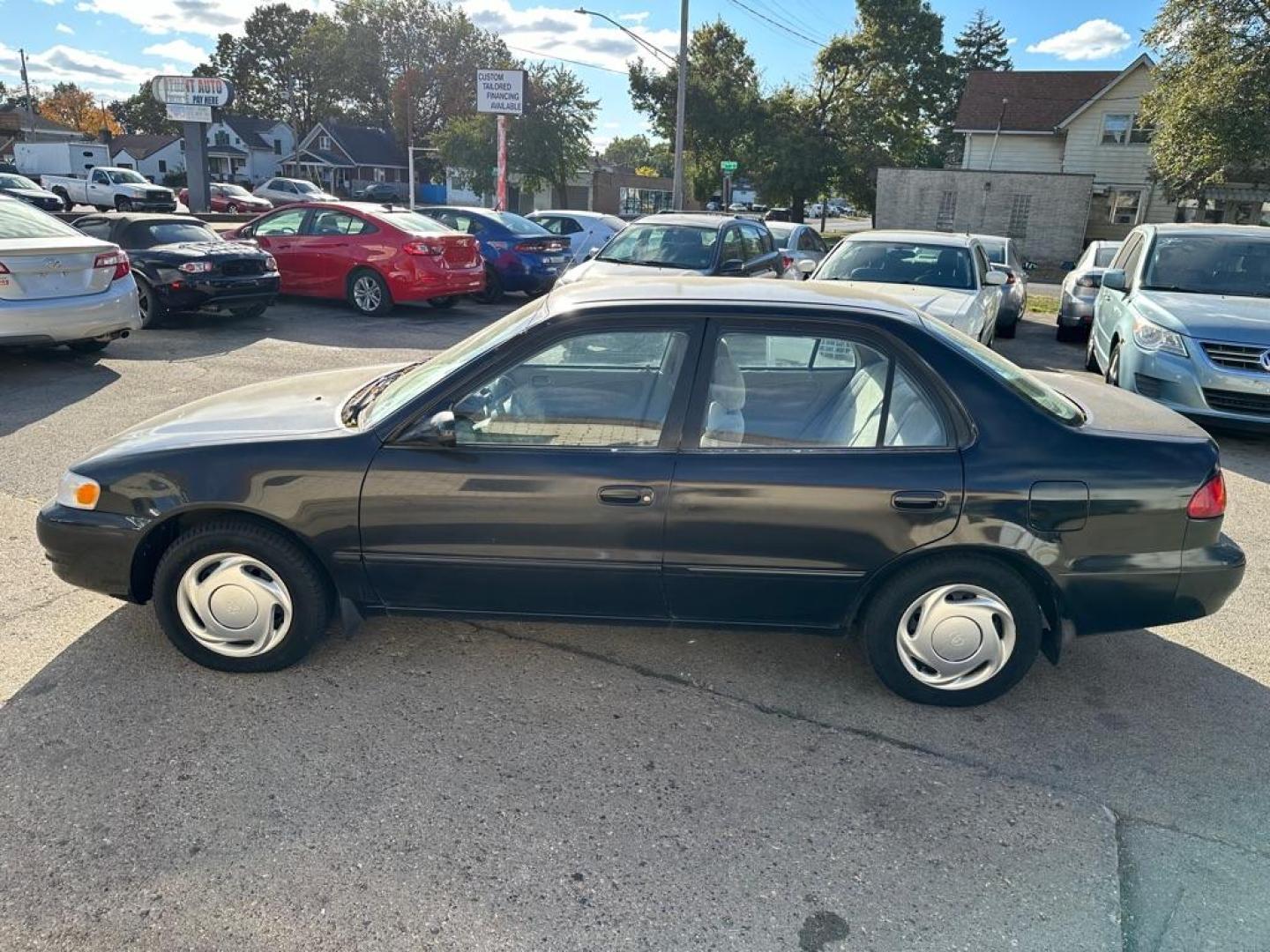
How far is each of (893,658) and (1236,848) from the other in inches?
45.9

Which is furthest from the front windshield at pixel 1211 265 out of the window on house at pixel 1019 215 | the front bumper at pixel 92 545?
the window on house at pixel 1019 215

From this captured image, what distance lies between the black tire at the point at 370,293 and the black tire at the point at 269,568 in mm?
9516

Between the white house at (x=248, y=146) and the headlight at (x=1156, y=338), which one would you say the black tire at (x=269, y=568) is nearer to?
the headlight at (x=1156, y=338)

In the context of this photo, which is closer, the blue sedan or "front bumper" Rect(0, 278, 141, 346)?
"front bumper" Rect(0, 278, 141, 346)

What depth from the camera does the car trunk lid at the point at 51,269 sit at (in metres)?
7.37

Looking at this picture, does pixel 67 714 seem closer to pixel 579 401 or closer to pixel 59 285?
pixel 579 401

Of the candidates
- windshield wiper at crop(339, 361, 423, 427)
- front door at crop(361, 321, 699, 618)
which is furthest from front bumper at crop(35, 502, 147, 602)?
front door at crop(361, 321, 699, 618)

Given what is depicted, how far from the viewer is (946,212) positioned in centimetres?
3142

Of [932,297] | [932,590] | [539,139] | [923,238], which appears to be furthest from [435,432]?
[539,139]

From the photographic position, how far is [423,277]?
40.2 feet

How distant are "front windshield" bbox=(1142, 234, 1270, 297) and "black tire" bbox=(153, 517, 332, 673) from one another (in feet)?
25.9

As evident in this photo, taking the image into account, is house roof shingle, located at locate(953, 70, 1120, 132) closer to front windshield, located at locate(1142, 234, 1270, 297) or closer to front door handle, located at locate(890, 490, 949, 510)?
front windshield, located at locate(1142, 234, 1270, 297)

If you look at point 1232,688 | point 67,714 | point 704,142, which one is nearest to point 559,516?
point 67,714

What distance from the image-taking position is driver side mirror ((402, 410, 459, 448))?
10.5 ft
